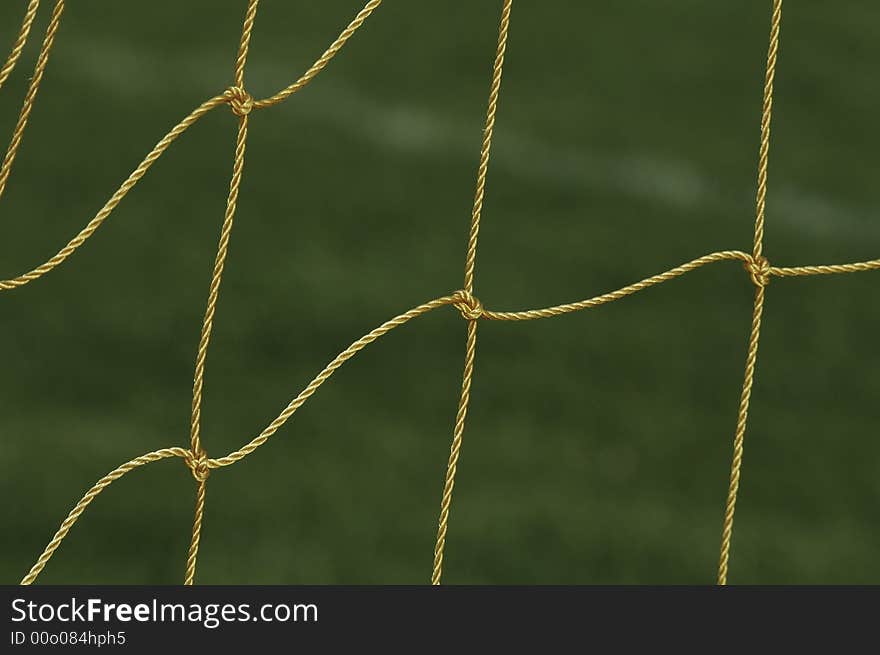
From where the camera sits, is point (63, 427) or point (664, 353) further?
point (664, 353)

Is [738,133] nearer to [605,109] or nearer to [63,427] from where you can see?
[605,109]

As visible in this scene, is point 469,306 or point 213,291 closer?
point 213,291

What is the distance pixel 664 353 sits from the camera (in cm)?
281

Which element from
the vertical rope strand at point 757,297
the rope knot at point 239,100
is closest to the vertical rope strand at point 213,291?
the rope knot at point 239,100

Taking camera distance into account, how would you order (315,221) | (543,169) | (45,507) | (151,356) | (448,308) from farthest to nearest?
(543,169) → (315,221) → (448,308) → (151,356) → (45,507)

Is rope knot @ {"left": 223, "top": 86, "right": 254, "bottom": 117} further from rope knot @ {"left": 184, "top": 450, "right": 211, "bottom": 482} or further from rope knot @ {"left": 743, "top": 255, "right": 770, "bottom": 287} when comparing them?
rope knot @ {"left": 743, "top": 255, "right": 770, "bottom": 287}

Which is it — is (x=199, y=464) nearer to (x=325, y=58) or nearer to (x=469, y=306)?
(x=469, y=306)

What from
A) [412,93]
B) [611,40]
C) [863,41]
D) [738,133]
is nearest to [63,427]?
[412,93]

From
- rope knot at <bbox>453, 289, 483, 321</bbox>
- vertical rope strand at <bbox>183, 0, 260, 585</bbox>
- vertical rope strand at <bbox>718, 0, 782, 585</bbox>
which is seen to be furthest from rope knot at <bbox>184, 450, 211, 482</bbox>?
vertical rope strand at <bbox>718, 0, 782, 585</bbox>

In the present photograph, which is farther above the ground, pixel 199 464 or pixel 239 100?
pixel 239 100

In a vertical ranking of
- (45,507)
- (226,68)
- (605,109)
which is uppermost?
(226,68)

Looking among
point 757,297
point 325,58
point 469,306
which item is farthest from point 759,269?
point 325,58

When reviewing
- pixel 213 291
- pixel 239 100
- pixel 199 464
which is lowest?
pixel 199 464

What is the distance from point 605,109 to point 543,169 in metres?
0.43
